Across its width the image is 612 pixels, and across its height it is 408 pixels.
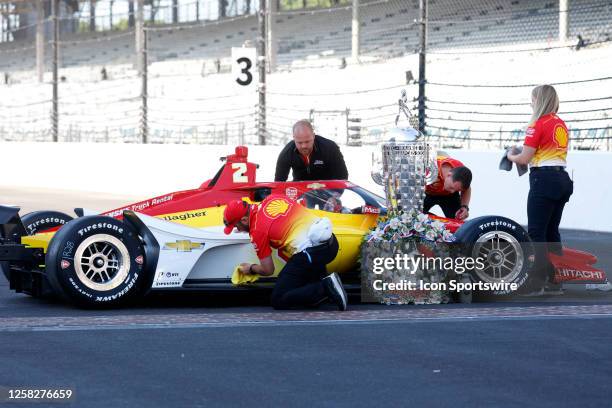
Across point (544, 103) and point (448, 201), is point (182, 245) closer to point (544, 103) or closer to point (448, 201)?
point (448, 201)

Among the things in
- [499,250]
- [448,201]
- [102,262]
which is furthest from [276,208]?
[448,201]

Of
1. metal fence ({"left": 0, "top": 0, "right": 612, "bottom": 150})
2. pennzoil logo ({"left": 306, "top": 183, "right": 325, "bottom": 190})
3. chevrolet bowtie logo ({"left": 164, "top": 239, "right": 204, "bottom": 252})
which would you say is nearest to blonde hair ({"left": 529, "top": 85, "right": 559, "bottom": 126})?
pennzoil logo ({"left": 306, "top": 183, "right": 325, "bottom": 190})

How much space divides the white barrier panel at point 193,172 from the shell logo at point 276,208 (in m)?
6.76

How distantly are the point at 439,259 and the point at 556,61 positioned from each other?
70.0 feet

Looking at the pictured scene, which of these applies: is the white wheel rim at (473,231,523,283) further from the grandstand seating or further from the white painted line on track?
the grandstand seating

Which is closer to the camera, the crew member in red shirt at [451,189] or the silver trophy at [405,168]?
the silver trophy at [405,168]

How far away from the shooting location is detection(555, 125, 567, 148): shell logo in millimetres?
8922

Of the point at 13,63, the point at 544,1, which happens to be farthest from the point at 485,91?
the point at 13,63

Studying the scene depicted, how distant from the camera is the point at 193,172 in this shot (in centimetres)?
2120

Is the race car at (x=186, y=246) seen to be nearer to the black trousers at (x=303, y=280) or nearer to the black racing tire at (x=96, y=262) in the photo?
the black racing tire at (x=96, y=262)

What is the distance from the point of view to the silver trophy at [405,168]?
891cm

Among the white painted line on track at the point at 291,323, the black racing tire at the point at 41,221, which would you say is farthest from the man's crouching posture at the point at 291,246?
the black racing tire at the point at 41,221

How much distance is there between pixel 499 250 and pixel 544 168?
30.8 inches

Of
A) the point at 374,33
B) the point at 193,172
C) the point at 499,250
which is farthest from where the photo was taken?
the point at 374,33
